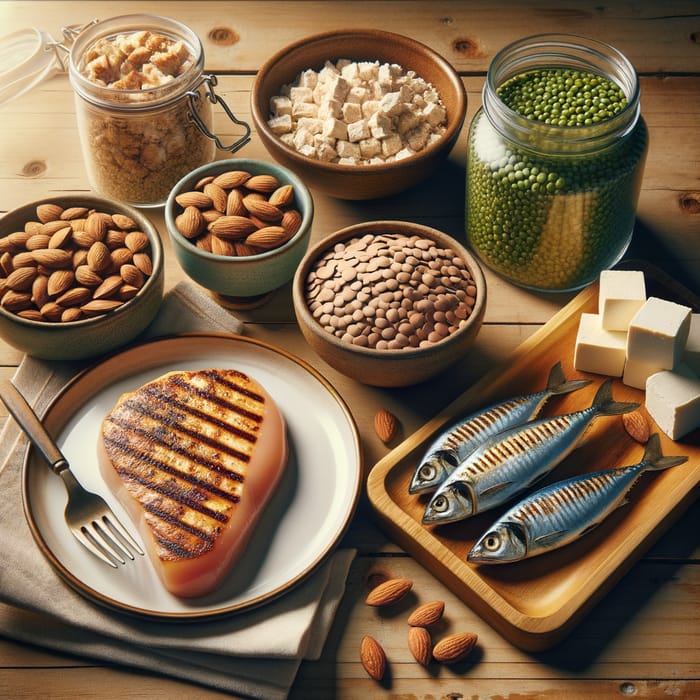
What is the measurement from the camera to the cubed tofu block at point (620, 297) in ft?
4.94

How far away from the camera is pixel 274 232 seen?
1586 mm

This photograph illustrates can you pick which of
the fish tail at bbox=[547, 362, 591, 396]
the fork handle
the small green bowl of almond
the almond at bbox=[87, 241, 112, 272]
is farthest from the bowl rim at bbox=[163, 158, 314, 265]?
the fish tail at bbox=[547, 362, 591, 396]

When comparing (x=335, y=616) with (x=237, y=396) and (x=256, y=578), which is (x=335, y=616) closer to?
(x=256, y=578)

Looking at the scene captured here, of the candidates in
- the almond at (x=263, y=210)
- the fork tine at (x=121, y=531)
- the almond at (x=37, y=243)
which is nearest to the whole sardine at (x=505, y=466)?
the fork tine at (x=121, y=531)

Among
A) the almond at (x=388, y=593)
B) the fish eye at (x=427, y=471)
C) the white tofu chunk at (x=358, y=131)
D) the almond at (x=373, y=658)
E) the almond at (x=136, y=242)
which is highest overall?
the white tofu chunk at (x=358, y=131)

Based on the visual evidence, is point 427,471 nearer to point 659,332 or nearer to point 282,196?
A: point 659,332

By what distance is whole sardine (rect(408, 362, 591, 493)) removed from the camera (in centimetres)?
141

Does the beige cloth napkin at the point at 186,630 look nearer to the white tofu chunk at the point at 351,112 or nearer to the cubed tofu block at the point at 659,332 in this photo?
the cubed tofu block at the point at 659,332

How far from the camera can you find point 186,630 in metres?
1.32

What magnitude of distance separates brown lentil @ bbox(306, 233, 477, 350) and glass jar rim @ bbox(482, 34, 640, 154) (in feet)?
0.70

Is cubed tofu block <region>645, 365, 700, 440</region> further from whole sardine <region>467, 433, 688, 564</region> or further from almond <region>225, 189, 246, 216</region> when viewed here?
almond <region>225, 189, 246, 216</region>

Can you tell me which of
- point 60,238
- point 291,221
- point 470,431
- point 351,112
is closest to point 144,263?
point 60,238

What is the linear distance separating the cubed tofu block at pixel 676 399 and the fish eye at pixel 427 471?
35 cm

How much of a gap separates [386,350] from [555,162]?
0.39m
